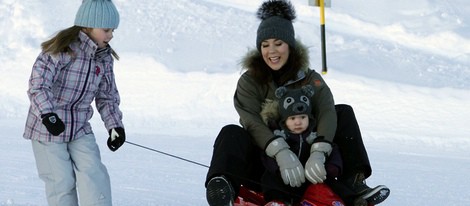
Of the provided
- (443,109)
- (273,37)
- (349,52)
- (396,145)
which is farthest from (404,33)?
(273,37)

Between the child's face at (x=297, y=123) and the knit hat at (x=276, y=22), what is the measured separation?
0.49m

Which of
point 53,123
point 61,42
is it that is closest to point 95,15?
point 61,42

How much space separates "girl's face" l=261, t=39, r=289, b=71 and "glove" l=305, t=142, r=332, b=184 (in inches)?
22.4

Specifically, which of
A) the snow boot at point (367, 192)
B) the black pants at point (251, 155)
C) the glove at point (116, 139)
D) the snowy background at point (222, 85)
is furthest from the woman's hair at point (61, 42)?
the snow boot at point (367, 192)

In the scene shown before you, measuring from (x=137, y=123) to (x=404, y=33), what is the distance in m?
7.49

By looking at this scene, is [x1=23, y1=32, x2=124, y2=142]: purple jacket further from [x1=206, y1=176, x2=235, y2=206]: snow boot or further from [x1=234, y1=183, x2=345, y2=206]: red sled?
[x1=234, y1=183, x2=345, y2=206]: red sled

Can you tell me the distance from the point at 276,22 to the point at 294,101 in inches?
20.2

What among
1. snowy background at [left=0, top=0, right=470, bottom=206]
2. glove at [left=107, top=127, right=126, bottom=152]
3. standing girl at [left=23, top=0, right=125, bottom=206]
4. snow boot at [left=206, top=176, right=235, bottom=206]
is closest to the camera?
snow boot at [left=206, top=176, right=235, bottom=206]

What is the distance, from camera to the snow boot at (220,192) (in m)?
3.98

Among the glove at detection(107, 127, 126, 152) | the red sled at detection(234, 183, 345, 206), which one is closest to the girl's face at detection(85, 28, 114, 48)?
the glove at detection(107, 127, 126, 152)

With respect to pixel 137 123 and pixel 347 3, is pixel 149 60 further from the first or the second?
pixel 347 3

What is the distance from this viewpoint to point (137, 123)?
30.9 ft

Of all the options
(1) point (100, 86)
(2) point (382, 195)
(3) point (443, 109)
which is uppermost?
(1) point (100, 86)

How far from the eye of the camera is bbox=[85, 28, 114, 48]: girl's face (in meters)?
4.41
